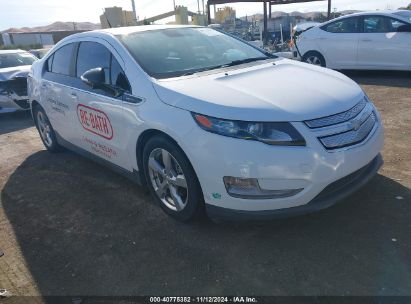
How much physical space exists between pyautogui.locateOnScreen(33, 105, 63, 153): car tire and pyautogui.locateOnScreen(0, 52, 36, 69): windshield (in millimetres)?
4420

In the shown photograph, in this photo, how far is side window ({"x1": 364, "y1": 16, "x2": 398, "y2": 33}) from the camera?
8.40m

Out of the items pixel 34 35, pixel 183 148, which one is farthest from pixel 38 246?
pixel 34 35

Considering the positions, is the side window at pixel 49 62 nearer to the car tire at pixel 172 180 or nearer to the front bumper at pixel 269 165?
the car tire at pixel 172 180

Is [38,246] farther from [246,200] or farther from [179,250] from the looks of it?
[246,200]

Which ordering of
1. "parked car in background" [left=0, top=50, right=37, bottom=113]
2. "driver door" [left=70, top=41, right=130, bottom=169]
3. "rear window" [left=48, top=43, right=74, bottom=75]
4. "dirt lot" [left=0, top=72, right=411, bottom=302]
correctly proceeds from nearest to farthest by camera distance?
"dirt lot" [left=0, top=72, right=411, bottom=302], "driver door" [left=70, top=41, right=130, bottom=169], "rear window" [left=48, top=43, right=74, bottom=75], "parked car in background" [left=0, top=50, right=37, bottom=113]

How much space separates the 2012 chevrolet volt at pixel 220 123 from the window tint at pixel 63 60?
0.37 m

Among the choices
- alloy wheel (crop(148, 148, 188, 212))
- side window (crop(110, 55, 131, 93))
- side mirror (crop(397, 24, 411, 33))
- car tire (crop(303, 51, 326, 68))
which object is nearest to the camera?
alloy wheel (crop(148, 148, 188, 212))

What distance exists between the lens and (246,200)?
289 centimetres

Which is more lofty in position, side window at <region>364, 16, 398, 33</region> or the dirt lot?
side window at <region>364, 16, 398, 33</region>

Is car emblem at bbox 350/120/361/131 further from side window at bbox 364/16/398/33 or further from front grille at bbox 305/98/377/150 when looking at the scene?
side window at bbox 364/16/398/33

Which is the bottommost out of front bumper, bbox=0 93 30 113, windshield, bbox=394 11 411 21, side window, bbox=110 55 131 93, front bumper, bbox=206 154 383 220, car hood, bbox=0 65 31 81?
front bumper, bbox=0 93 30 113

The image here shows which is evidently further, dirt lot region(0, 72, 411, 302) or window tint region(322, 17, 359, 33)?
window tint region(322, 17, 359, 33)

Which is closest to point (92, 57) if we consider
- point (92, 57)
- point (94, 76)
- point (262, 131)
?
point (92, 57)

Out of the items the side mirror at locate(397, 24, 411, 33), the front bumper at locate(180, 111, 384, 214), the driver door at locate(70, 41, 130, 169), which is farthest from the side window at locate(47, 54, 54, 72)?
the side mirror at locate(397, 24, 411, 33)
